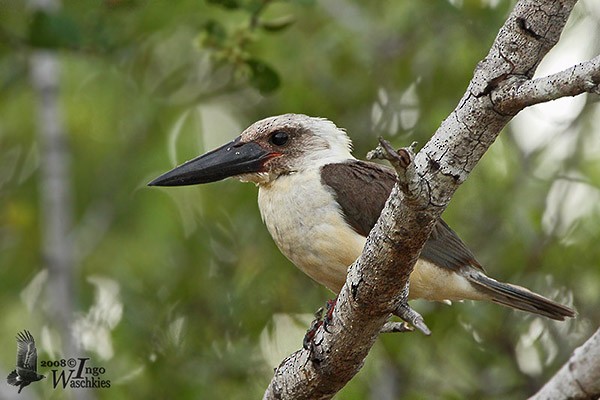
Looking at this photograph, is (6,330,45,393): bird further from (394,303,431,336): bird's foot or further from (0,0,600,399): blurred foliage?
Answer: (394,303,431,336): bird's foot

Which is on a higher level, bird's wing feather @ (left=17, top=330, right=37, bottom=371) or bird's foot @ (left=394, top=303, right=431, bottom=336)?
bird's wing feather @ (left=17, top=330, right=37, bottom=371)

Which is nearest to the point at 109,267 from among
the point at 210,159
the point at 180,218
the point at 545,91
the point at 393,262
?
the point at 180,218

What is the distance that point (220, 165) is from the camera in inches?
179

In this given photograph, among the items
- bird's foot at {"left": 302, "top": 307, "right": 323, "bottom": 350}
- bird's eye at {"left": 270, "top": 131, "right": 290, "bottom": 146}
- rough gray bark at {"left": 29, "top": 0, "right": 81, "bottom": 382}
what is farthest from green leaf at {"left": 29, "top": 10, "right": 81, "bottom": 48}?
bird's foot at {"left": 302, "top": 307, "right": 323, "bottom": 350}

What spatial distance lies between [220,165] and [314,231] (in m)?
0.56

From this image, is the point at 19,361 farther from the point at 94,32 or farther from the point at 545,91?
the point at 545,91

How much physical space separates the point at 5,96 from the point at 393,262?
4.93 m

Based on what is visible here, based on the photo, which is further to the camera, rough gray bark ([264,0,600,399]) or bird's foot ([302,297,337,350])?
bird's foot ([302,297,337,350])

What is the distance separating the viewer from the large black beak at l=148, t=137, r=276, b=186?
4.46 m

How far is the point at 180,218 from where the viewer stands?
6715 millimetres

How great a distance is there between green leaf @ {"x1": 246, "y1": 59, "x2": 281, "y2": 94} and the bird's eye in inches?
7.4

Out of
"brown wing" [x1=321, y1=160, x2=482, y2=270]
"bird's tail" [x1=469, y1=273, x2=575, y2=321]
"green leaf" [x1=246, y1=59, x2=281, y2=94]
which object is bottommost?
"bird's tail" [x1=469, y1=273, x2=575, y2=321]

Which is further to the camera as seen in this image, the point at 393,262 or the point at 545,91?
the point at 393,262

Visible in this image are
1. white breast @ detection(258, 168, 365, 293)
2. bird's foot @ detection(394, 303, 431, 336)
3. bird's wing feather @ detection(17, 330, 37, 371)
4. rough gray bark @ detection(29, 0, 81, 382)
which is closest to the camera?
bird's foot @ detection(394, 303, 431, 336)
